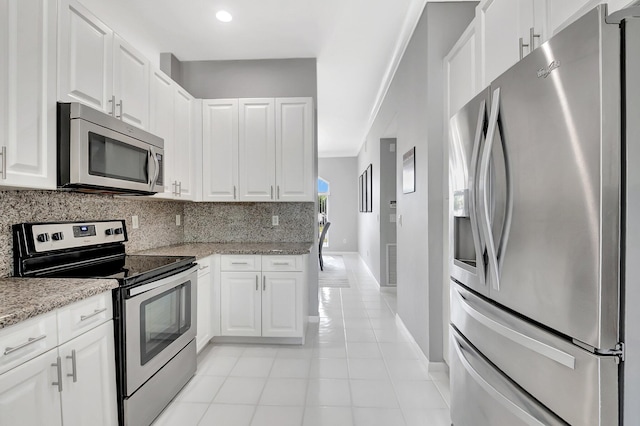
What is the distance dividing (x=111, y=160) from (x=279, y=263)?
1519mm

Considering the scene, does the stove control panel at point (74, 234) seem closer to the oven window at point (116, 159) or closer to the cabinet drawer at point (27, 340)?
the oven window at point (116, 159)

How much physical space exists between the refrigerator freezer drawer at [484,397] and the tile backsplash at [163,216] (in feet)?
6.93

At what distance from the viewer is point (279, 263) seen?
2822mm

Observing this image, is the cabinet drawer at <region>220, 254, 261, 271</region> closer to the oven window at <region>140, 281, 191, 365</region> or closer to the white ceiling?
the oven window at <region>140, 281, 191, 365</region>

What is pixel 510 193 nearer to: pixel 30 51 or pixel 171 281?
pixel 171 281

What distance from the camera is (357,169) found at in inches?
353

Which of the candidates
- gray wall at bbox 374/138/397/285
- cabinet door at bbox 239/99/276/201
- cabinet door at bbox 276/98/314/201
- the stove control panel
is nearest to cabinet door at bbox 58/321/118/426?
the stove control panel

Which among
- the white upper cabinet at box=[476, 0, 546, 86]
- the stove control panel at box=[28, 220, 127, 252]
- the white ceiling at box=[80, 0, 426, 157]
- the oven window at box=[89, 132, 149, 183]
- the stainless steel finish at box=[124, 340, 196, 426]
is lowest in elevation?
the stainless steel finish at box=[124, 340, 196, 426]

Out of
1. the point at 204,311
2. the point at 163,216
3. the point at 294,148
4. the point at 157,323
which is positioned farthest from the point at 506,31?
the point at 163,216

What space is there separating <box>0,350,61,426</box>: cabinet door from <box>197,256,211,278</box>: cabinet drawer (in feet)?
4.45

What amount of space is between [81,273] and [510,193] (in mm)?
2149

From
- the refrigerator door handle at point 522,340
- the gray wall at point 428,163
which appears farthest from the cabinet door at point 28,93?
the gray wall at point 428,163

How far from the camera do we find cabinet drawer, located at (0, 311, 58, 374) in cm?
103

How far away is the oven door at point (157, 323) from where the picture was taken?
162 cm
